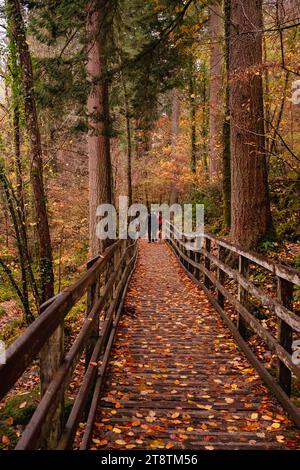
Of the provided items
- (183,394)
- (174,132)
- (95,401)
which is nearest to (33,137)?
(95,401)

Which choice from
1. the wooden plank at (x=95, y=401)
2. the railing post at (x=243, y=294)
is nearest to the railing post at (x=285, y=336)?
the railing post at (x=243, y=294)

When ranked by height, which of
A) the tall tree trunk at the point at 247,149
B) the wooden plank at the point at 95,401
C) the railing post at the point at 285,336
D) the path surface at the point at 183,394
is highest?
the tall tree trunk at the point at 247,149

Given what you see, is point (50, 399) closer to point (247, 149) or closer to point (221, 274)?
point (221, 274)

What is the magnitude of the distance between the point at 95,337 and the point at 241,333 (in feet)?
7.88

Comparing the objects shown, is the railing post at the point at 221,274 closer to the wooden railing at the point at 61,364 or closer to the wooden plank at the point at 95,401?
the wooden plank at the point at 95,401

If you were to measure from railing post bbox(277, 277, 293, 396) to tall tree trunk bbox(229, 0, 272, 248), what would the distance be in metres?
4.51

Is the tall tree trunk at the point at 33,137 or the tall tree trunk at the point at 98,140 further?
the tall tree trunk at the point at 98,140

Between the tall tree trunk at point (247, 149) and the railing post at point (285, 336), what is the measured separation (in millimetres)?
4513

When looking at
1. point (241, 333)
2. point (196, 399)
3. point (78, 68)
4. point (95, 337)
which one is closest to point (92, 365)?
point (95, 337)

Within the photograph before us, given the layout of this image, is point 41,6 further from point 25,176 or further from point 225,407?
point 225,407

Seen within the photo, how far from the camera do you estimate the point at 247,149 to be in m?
8.60

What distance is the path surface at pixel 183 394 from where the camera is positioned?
3.57 metres

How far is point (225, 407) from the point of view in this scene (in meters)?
4.17

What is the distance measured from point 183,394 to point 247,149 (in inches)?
229
